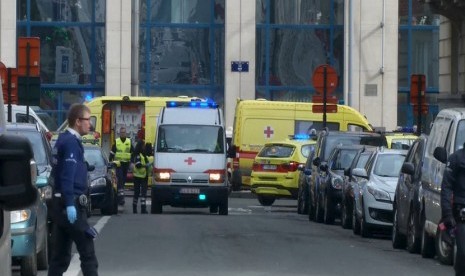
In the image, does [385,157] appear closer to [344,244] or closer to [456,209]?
[344,244]

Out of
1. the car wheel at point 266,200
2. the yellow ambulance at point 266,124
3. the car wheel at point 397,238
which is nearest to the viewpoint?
the car wheel at point 397,238

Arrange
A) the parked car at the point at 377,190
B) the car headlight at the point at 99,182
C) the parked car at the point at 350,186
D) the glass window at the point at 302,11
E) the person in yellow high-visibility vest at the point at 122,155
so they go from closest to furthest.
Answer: the parked car at the point at 377,190 → the parked car at the point at 350,186 → the car headlight at the point at 99,182 → the person in yellow high-visibility vest at the point at 122,155 → the glass window at the point at 302,11

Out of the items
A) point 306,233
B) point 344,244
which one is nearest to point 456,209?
point 344,244

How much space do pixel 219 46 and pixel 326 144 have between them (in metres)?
20.3

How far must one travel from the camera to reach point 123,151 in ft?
104

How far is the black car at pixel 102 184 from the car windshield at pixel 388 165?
A: 7067mm

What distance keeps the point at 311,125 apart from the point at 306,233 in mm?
17176

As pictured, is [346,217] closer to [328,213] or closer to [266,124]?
[328,213]

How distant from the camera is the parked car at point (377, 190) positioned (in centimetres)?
2150

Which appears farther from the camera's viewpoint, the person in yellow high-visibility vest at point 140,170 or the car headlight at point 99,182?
the person in yellow high-visibility vest at point 140,170

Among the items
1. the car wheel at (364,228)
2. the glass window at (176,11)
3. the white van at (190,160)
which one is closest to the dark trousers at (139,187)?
the white van at (190,160)

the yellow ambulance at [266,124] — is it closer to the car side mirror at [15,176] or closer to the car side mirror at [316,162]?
the car side mirror at [316,162]

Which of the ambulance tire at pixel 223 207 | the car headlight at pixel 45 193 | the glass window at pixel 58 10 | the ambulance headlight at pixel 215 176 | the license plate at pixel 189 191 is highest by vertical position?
the glass window at pixel 58 10

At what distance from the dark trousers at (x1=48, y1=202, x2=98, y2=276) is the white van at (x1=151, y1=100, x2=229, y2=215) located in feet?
57.9
